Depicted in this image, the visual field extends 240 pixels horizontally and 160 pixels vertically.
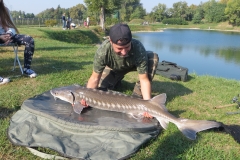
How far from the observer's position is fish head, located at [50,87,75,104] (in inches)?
166

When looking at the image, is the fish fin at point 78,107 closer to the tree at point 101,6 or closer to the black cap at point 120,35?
the black cap at point 120,35

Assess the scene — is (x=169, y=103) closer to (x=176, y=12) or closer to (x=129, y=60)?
(x=129, y=60)

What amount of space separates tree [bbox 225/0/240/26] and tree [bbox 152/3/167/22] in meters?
32.0

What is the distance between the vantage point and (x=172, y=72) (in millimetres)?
8008

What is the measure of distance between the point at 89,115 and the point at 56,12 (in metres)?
117

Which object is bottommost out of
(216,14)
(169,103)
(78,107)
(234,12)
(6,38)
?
(169,103)

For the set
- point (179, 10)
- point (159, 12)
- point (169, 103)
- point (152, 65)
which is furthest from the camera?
point (179, 10)

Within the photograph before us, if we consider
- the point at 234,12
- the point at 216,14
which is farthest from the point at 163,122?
the point at 216,14

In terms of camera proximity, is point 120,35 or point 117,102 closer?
point 120,35

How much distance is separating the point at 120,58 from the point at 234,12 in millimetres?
83825

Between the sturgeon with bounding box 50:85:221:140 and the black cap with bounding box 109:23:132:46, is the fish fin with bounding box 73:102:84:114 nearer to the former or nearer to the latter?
the sturgeon with bounding box 50:85:221:140

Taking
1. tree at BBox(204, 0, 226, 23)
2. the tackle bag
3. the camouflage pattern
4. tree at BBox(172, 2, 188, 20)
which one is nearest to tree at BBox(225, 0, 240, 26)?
tree at BBox(204, 0, 226, 23)

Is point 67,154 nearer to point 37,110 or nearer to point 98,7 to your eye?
point 37,110

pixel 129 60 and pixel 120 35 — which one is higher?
pixel 120 35
